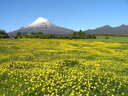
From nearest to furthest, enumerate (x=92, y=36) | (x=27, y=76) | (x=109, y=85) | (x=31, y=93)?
(x=31, y=93)
(x=109, y=85)
(x=27, y=76)
(x=92, y=36)

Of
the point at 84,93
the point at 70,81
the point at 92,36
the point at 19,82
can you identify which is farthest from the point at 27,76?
the point at 92,36

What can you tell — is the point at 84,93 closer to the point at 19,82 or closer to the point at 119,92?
the point at 119,92

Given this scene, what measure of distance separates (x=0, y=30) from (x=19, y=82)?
105m

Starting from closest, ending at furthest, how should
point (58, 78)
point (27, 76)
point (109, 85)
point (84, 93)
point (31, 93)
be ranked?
point (84, 93), point (31, 93), point (109, 85), point (58, 78), point (27, 76)

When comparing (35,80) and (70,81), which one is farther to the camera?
(35,80)

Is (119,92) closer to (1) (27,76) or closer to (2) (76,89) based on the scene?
(2) (76,89)

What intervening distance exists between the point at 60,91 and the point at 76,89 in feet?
2.18

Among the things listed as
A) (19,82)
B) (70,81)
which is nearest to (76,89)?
(70,81)

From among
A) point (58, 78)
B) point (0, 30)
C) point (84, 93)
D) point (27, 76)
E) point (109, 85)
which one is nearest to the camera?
point (84, 93)

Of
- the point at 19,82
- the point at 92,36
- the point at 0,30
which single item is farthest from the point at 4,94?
the point at 0,30

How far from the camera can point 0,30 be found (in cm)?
11400

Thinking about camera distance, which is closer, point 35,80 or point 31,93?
point 31,93

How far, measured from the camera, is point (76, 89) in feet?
31.6

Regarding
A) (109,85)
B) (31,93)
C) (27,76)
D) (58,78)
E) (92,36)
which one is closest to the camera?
(31,93)
